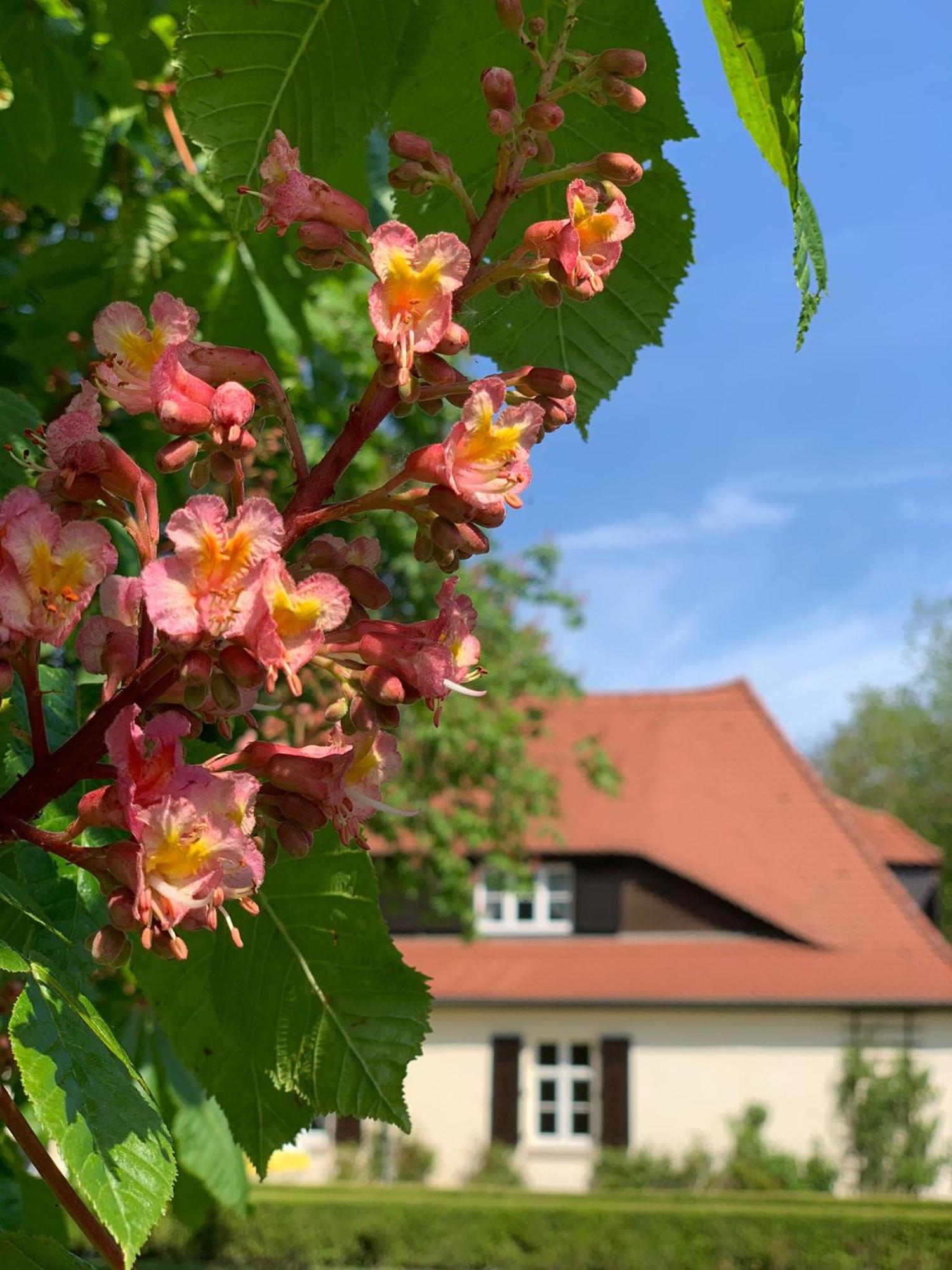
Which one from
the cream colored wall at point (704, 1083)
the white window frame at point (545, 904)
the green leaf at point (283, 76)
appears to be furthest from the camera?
the white window frame at point (545, 904)

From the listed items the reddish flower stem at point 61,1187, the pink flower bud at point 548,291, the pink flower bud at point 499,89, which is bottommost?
the reddish flower stem at point 61,1187

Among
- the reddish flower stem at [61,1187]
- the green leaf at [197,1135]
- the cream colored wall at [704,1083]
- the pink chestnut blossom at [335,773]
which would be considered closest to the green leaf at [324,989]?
the pink chestnut blossom at [335,773]

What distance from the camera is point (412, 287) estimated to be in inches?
39.1

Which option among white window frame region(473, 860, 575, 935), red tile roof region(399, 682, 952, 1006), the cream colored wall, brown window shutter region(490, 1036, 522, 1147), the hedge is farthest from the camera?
white window frame region(473, 860, 575, 935)

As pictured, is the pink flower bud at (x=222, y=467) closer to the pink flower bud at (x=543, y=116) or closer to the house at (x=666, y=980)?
the pink flower bud at (x=543, y=116)

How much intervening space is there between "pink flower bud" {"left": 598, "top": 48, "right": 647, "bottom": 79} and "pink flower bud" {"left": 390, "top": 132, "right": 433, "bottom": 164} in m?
0.16

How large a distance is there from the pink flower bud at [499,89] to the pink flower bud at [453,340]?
0.21 metres

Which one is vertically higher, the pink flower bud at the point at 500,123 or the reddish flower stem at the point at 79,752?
the pink flower bud at the point at 500,123

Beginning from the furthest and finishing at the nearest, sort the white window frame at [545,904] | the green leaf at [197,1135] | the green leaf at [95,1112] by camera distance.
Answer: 1. the white window frame at [545,904]
2. the green leaf at [197,1135]
3. the green leaf at [95,1112]

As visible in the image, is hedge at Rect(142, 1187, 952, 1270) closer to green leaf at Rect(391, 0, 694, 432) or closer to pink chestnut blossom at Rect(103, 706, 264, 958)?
green leaf at Rect(391, 0, 694, 432)

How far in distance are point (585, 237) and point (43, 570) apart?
1.48 ft

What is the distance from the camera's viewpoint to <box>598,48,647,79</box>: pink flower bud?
3.78 feet

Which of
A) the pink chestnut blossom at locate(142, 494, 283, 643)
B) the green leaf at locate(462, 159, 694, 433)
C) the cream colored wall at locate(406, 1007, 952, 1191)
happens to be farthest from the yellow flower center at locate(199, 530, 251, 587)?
the cream colored wall at locate(406, 1007, 952, 1191)

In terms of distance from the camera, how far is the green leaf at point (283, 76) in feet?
4.33
